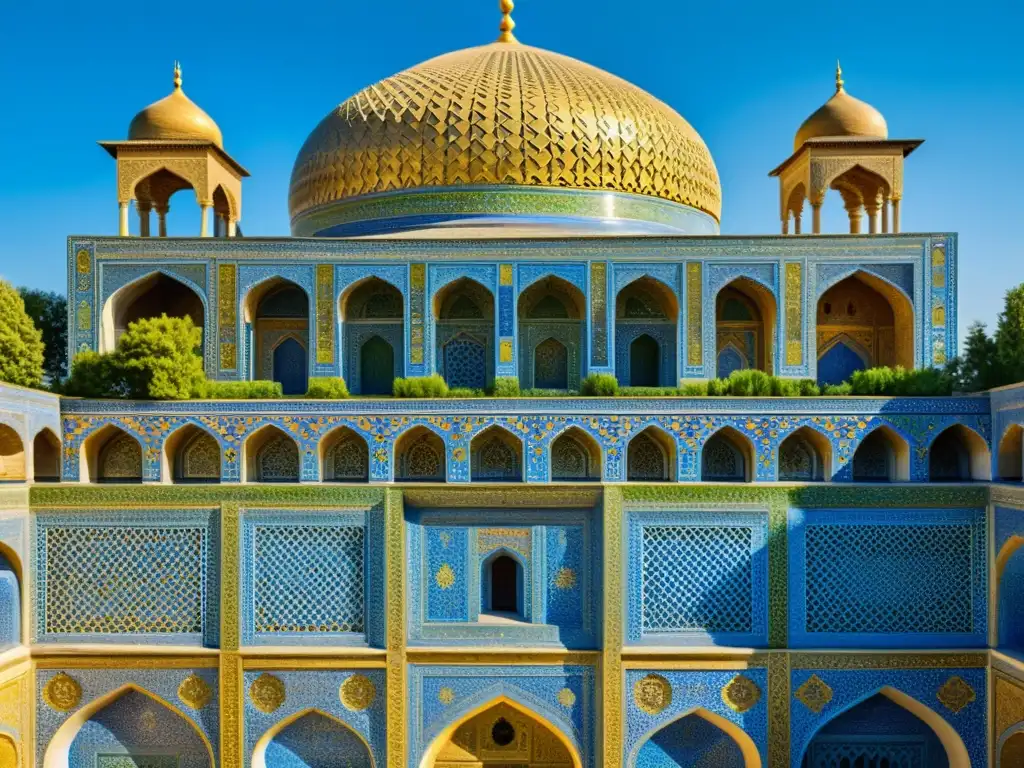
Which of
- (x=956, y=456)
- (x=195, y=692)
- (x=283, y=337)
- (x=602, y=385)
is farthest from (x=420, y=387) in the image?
(x=956, y=456)

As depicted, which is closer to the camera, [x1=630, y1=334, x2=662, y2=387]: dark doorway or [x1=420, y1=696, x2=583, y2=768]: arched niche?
[x1=420, y1=696, x2=583, y2=768]: arched niche

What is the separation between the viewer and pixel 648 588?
7215 millimetres

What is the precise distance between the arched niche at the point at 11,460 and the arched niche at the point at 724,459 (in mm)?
5759

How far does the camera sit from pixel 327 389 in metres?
7.67

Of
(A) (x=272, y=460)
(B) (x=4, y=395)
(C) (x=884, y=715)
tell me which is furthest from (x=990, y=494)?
(B) (x=4, y=395)

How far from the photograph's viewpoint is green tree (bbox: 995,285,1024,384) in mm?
7789

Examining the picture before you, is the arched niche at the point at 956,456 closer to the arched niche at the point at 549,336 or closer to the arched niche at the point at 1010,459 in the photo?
the arched niche at the point at 1010,459

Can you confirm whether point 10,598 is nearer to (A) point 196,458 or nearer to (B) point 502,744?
(A) point 196,458

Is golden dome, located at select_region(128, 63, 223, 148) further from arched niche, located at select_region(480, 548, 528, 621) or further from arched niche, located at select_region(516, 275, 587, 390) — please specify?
arched niche, located at select_region(480, 548, 528, 621)

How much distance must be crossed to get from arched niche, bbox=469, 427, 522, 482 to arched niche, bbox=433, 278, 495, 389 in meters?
1.23

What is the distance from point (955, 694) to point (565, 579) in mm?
3317

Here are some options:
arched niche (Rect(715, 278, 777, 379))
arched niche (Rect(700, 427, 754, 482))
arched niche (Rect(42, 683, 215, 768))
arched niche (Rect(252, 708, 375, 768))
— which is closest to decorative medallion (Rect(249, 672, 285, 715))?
arched niche (Rect(252, 708, 375, 768))

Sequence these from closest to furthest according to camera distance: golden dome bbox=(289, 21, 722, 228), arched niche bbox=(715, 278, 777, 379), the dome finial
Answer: arched niche bbox=(715, 278, 777, 379)
golden dome bbox=(289, 21, 722, 228)
the dome finial

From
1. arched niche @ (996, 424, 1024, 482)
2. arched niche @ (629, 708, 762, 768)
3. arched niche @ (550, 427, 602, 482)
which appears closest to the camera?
arched niche @ (996, 424, 1024, 482)
